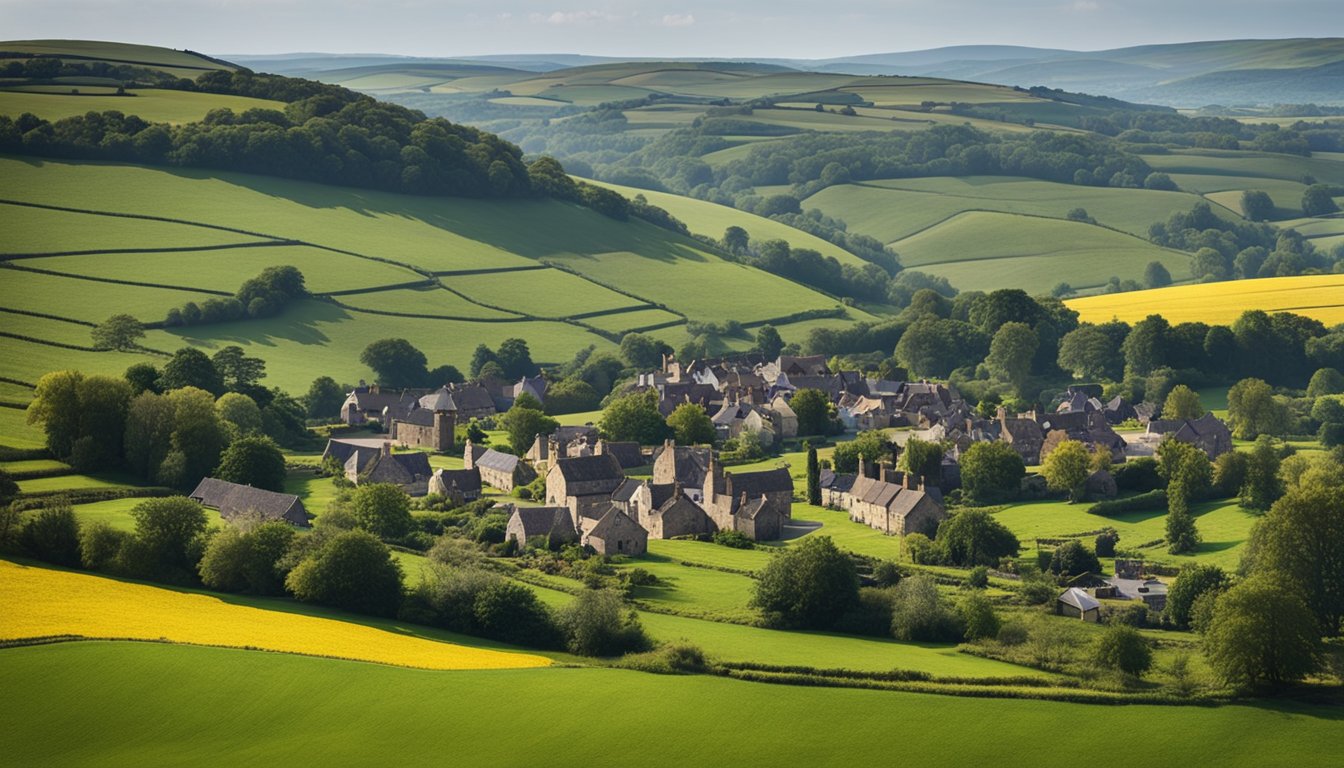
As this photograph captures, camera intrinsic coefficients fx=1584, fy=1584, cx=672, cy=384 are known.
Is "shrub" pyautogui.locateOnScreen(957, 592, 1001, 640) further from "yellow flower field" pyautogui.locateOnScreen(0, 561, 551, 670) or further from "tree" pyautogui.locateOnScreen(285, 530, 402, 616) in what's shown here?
Result: "tree" pyautogui.locateOnScreen(285, 530, 402, 616)

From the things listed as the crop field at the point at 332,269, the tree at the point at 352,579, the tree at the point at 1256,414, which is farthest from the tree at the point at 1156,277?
the tree at the point at 352,579

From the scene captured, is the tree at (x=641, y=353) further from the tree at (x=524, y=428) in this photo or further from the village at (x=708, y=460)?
the tree at (x=524, y=428)

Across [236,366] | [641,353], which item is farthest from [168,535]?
[641,353]

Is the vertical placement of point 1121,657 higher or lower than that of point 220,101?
lower

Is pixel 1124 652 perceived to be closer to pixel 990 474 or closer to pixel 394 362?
pixel 990 474

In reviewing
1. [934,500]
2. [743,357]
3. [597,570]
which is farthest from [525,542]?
[743,357]

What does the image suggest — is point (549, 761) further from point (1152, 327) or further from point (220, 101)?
point (220, 101)
